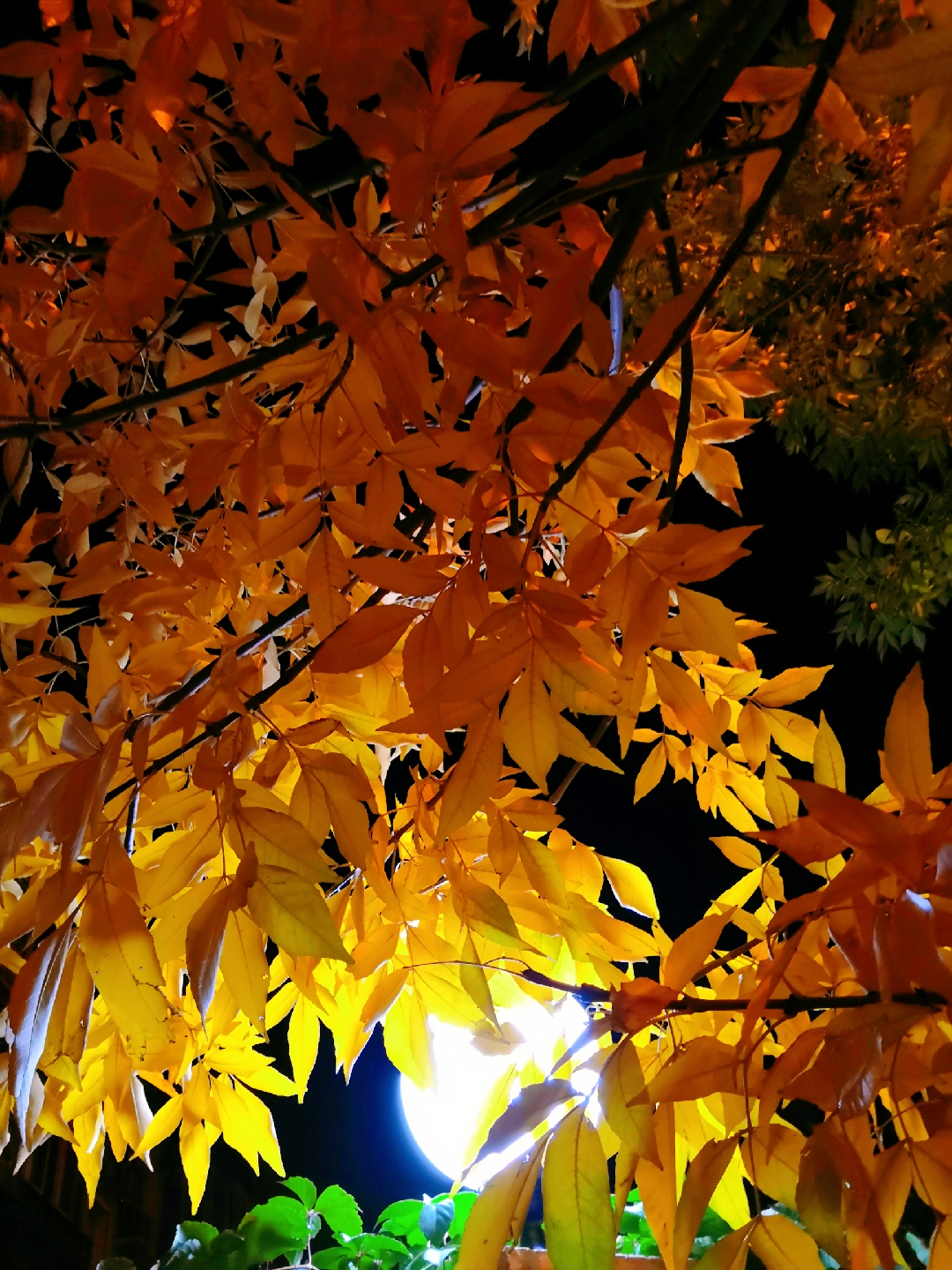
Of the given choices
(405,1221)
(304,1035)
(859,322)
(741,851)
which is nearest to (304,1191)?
(405,1221)

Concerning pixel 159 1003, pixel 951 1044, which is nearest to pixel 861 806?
pixel 951 1044

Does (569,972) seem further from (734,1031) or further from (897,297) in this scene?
(897,297)

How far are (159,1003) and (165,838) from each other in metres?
0.16

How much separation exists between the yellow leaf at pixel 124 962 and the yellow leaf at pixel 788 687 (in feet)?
1.18

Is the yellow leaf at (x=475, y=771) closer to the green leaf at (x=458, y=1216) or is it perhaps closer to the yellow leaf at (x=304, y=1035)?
the yellow leaf at (x=304, y=1035)

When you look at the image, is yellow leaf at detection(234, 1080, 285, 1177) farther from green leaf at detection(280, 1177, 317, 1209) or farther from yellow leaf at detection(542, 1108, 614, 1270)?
green leaf at detection(280, 1177, 317, 1209)

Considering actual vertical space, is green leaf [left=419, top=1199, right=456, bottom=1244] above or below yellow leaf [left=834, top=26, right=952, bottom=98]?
below

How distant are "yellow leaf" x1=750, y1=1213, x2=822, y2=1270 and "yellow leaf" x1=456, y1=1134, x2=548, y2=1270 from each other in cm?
7

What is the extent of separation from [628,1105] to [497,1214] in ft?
0.20

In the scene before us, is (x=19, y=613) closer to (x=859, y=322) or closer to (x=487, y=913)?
(x=487, y=913)

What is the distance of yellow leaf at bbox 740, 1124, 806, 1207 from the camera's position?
31 cm

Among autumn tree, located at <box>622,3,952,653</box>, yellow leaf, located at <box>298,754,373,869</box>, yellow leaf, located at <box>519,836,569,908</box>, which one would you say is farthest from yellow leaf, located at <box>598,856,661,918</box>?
autumn tree, located at <box>622,3,952,653</box>

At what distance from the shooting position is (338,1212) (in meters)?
0.95

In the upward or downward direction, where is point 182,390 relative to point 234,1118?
upward
